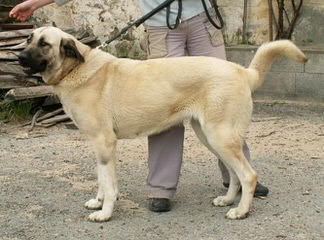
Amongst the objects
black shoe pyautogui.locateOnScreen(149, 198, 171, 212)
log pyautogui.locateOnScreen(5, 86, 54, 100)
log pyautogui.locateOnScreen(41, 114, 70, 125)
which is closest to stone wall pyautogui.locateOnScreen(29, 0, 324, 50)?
log pyautogui.locateOnScreen(5, 86, 54, 100)

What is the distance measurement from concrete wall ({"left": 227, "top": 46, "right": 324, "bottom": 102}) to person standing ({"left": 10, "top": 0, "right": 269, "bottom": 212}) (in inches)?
140

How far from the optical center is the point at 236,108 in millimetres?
4258

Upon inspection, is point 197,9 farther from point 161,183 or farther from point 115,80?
point 161,183

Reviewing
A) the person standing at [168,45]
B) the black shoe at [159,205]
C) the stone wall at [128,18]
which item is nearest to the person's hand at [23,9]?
the person standing at [168,45]

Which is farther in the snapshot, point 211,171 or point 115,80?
point 211,171

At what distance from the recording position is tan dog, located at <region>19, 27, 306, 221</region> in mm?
4246

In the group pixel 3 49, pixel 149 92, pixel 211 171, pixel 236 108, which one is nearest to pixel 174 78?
pixel 149 92

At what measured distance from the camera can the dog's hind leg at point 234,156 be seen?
13.9ft

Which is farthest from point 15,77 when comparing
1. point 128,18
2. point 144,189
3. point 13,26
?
point 144,189

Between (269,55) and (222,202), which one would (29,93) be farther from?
(269,55)

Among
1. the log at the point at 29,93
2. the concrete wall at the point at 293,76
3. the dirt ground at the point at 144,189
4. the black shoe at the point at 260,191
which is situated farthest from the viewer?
the concrete wall at the point at 293,76

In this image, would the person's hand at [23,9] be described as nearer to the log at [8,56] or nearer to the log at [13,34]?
the log at [8,56]

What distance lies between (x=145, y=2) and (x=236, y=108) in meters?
1.11

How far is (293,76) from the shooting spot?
315 inches
